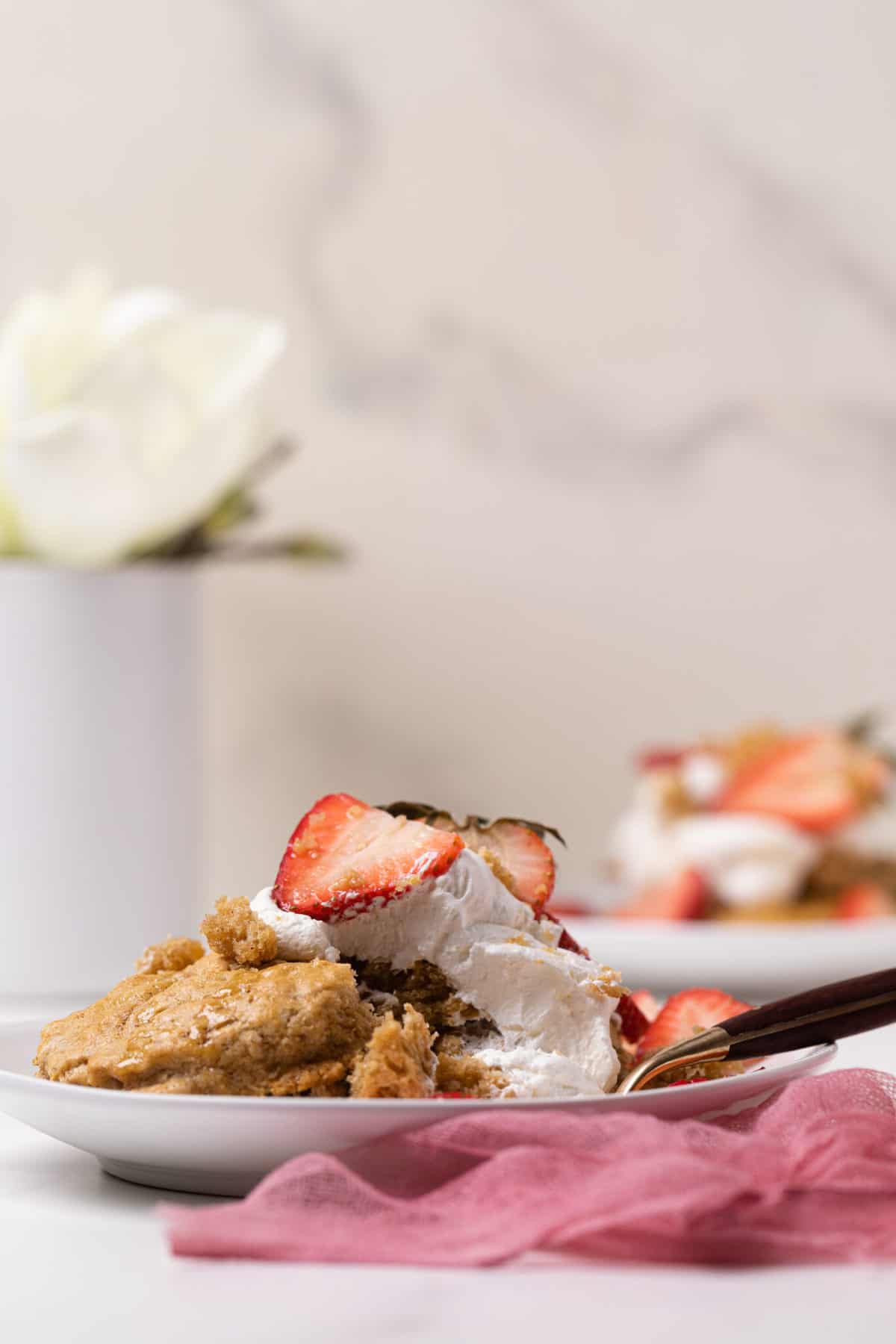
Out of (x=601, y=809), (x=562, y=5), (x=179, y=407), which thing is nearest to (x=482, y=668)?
(x=601, y=809)

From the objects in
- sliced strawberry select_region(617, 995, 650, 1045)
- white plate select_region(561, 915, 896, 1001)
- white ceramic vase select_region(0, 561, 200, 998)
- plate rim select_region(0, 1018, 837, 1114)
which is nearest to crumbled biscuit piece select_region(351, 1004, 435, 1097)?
plate rim select_region(0, 1018, 837, 1114)

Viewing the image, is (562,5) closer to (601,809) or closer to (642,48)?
(642,48)

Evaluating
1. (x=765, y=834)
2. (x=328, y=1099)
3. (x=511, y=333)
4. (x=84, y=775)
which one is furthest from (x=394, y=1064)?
(x=511, y=333)

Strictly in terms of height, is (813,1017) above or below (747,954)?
below

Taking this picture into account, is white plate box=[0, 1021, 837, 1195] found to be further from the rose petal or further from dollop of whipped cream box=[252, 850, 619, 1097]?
the rose petal

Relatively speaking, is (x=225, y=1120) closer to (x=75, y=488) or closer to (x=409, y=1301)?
(x=409, y=1301)

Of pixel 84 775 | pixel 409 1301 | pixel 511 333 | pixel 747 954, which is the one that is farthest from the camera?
pixel 511 333

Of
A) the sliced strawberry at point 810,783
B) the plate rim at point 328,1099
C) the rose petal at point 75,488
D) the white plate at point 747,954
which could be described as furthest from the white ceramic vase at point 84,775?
the plate rim at point 328,1099
